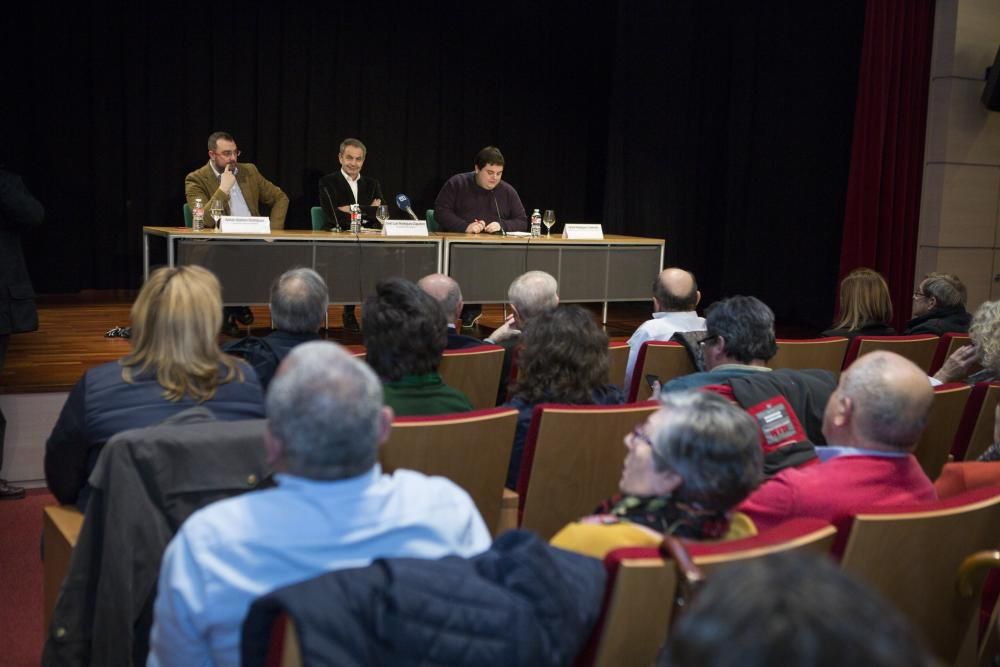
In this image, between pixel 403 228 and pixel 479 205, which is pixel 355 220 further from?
pixel 479 205

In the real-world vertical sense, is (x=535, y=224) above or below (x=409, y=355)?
above

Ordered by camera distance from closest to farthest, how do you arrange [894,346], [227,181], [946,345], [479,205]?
[894,346], [946,345], [227,181], [479,205]

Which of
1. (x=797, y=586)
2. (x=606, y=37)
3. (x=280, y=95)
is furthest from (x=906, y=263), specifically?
(x=797, y=586)

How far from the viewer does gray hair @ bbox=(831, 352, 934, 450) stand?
1.95 metres

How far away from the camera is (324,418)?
1.42 metres

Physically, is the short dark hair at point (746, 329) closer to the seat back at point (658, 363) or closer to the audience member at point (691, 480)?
the seat back at point (658, 363)

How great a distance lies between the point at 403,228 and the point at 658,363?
3.55 m

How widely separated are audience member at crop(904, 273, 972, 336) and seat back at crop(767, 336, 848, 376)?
2.43 feet

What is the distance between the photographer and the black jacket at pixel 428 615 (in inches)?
45.1

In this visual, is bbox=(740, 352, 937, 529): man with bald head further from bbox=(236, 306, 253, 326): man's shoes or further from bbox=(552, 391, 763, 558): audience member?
bbox=(236, 306, 253, 326): man's shoes

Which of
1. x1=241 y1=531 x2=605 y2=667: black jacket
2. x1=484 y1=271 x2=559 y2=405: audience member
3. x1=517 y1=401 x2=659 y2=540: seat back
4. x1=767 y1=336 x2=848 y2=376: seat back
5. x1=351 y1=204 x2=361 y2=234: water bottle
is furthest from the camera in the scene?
x1=351 y1=204 x2=361 y2=234: water bottle

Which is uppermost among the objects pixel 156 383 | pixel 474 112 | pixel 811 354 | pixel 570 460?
pixel 474 112

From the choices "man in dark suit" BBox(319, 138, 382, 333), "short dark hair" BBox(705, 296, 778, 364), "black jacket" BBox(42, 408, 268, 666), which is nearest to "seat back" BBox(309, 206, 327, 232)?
"man in dark suit" BBox(319, 138, 382, 333)

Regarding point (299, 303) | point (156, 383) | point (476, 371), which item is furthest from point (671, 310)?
point (156, 383)
